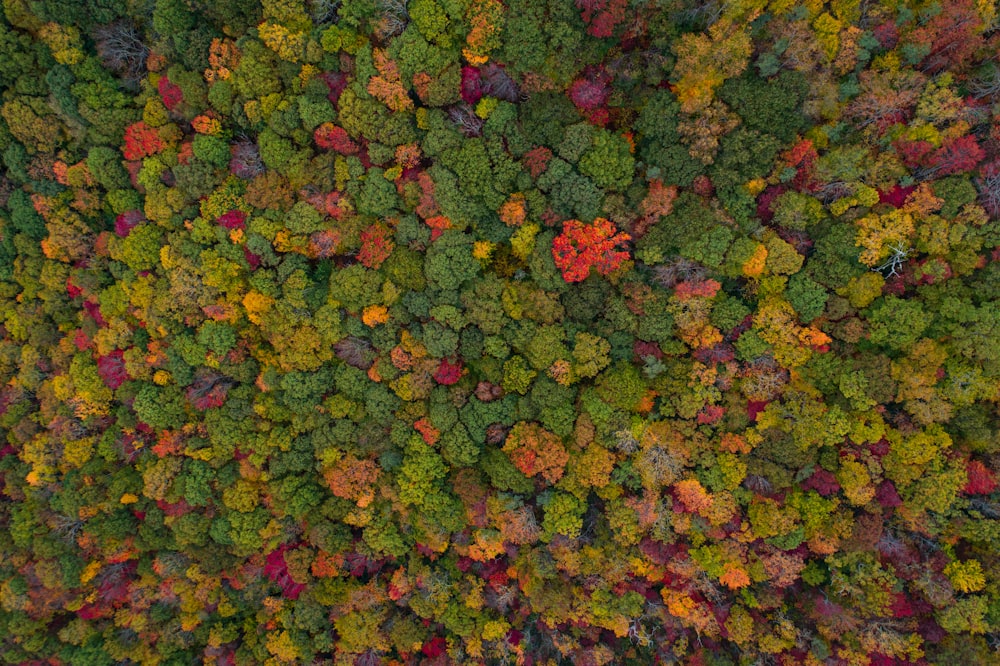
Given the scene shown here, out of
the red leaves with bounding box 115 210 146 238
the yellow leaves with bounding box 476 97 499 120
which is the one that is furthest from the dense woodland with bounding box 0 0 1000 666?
the red leaves with bounding box 115 210 146 238

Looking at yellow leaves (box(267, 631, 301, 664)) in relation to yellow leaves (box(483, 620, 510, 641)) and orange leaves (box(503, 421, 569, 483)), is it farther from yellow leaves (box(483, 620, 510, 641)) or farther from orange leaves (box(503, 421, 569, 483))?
orange leaves (box(503, 421, 569, 483))

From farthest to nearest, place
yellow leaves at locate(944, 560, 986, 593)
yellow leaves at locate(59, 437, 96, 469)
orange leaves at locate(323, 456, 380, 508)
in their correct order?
1. yellow leaves at locate(59, 437, 96, 469)
2. orange leaves at locate(323, 456, 380, 508)
3. yellow leaves at locate(944, 560, 986, 593)

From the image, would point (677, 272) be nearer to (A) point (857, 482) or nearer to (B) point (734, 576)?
(A) point (857, 482)

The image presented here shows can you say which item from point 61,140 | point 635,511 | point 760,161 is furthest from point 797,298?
point 61,140

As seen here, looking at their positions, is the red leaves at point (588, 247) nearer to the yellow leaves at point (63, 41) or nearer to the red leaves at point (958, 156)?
the red leaves at point (958, 156)

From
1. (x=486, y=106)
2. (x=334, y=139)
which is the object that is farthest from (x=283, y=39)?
(x=486, y=106)

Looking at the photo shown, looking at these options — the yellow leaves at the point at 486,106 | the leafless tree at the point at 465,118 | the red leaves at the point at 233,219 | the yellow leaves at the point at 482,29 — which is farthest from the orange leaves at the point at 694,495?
the red leaves at the point at 233,219
